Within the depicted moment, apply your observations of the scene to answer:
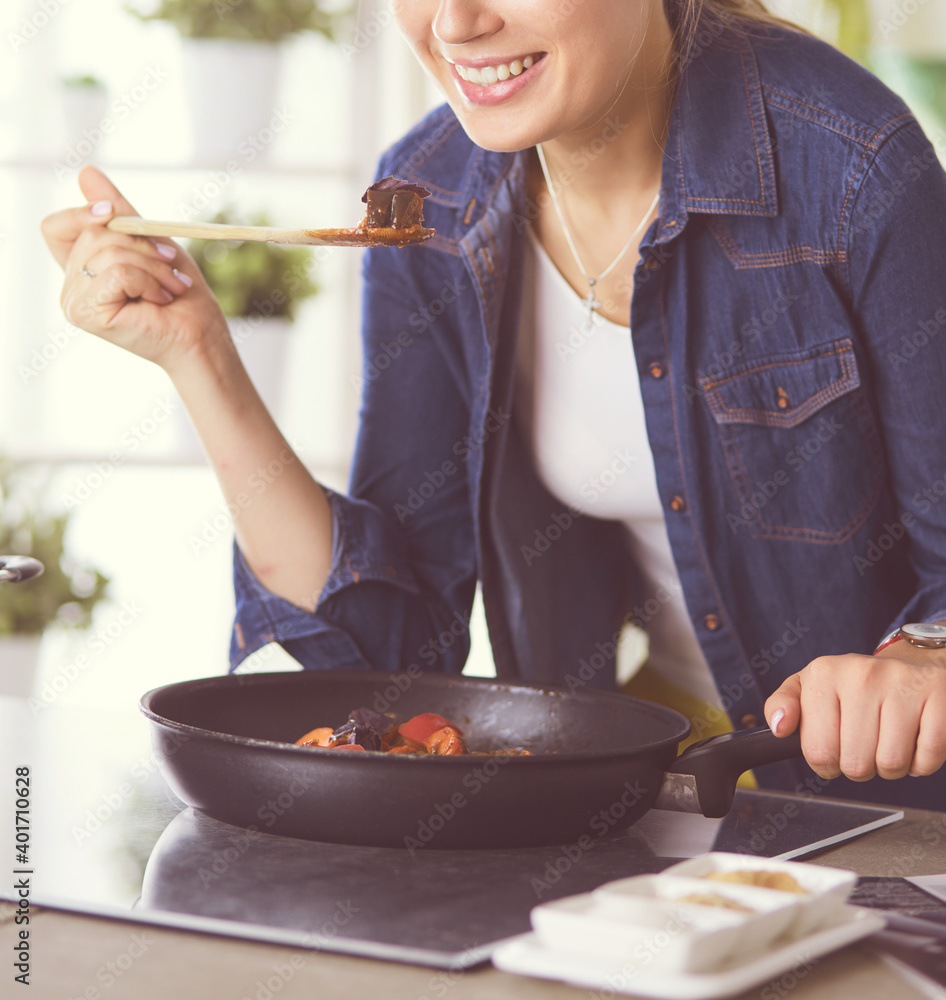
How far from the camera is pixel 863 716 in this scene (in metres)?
0.88

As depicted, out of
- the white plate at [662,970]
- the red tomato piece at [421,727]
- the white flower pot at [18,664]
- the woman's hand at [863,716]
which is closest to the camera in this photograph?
the white plate at [662,970]

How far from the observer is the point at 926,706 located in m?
0.90

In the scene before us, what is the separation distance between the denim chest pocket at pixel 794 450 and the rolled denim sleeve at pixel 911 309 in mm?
49

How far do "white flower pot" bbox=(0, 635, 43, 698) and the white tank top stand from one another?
146 centimetres

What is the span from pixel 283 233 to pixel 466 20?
247 millimetres

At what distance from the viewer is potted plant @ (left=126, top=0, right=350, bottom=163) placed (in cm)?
256

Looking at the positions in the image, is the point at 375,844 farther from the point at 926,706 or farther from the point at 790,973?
the point at 926,706

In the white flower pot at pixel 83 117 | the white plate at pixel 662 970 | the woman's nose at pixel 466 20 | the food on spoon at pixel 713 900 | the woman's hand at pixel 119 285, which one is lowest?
the white plate at pixel 662 970

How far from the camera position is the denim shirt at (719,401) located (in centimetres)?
119

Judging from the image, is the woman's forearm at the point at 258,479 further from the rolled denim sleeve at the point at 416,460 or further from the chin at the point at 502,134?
the chin at the point at 502,134

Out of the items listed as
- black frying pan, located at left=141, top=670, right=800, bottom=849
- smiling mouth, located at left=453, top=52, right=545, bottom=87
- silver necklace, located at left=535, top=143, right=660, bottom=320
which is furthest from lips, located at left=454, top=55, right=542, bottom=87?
black frying pan, located at left=141, top=670, right=800, bottom=849

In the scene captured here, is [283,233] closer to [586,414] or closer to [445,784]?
[586,414]

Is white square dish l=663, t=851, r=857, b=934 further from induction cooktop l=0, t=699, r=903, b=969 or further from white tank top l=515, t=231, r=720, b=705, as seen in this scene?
white tank top l=515, t=231, r=720, b=705

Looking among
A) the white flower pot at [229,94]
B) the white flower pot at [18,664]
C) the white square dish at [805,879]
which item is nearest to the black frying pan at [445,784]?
the white square dish at [805,879]
